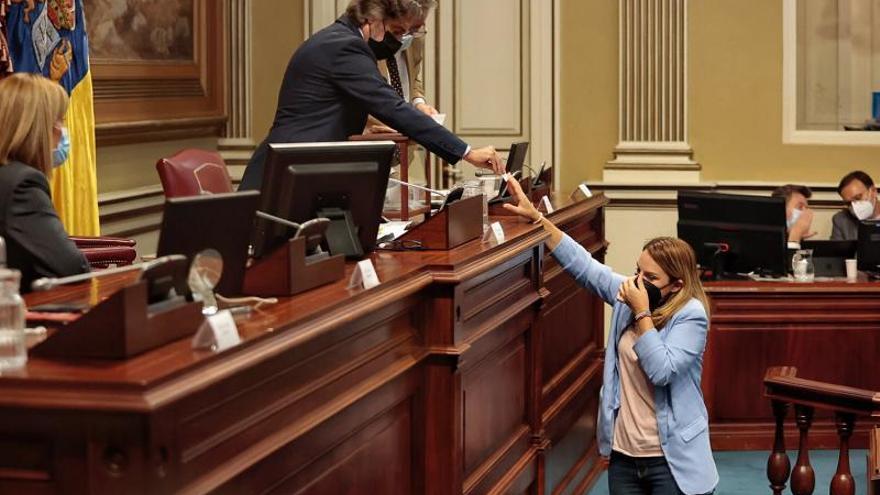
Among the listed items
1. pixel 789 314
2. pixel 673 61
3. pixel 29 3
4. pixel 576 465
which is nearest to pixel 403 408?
pixel 576 465

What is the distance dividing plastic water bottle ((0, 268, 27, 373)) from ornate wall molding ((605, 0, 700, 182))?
6906 millimetres

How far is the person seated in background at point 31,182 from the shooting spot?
3.30m

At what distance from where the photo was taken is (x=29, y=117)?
10.9ft

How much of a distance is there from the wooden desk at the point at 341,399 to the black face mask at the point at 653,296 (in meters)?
0.40

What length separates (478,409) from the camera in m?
3.95

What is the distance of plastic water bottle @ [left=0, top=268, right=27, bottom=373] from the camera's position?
2.15m

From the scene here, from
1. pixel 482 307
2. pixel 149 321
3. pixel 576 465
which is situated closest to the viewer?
pixel 149 321

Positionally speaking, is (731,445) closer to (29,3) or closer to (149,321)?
A: (29,3)

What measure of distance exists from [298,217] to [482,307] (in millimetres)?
787

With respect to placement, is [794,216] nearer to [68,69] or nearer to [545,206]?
[545,206]

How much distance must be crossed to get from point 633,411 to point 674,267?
45cm

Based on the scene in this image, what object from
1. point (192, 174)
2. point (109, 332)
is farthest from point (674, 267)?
point (109, 332)

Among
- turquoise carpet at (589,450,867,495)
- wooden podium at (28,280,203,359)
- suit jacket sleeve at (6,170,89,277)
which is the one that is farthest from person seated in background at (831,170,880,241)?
wooden podium at (28,280,203,359)

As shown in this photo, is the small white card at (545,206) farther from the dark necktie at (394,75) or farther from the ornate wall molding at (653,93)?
the ornate wall molding at (653,93)
